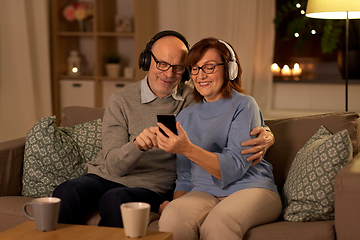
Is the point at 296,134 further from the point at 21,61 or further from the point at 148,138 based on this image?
the point at 21,61

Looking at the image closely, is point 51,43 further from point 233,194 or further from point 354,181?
point 354,181

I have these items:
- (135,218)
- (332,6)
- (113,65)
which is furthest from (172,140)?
(113,65)

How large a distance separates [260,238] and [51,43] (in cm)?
293

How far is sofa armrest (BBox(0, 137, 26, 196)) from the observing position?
183 cm

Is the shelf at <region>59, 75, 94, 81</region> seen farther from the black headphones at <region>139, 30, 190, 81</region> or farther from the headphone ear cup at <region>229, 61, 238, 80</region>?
the headphone ear cup at <region>229, 61, 238, 80</region>

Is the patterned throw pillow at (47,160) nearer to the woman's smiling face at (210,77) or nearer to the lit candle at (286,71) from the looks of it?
the woman's smiling face at (210,77)

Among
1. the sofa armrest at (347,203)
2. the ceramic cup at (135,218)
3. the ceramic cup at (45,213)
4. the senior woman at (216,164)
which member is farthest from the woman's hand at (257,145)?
the ceramic cup at (45,213)

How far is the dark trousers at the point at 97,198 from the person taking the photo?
1.44 metres

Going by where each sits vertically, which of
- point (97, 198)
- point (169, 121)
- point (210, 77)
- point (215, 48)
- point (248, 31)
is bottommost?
point (97, 198)

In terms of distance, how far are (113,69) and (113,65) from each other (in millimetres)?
37

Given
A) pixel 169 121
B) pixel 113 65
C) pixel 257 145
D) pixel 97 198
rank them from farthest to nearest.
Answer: pixel 113 65
pixel 97 198
pixel 257 145
pixel 169 121

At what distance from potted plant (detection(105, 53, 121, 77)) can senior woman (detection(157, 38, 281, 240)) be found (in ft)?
6.90

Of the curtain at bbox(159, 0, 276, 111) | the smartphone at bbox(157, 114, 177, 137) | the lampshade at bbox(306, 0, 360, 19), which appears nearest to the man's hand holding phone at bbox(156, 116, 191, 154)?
the smartphone at bbox(157, 114, 177, 137)

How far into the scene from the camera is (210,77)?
1552 mm
